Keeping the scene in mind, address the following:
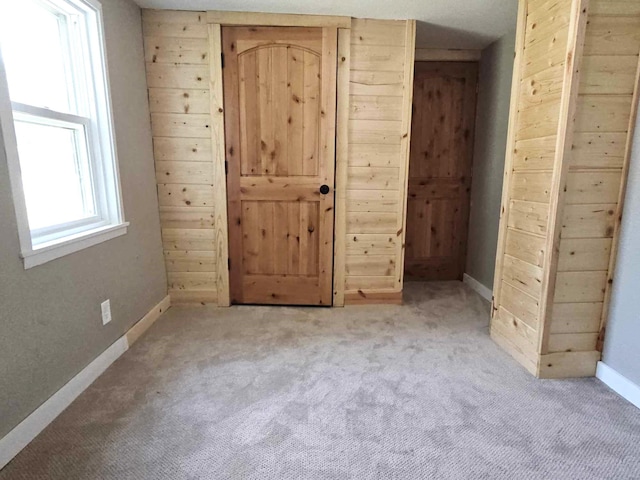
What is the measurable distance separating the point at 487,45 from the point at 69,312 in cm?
379

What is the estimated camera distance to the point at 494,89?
3.13m

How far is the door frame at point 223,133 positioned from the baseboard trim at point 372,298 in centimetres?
8

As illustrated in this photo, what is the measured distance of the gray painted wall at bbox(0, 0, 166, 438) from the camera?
143 cm

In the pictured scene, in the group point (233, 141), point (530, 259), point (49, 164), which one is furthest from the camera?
point (233, 141)

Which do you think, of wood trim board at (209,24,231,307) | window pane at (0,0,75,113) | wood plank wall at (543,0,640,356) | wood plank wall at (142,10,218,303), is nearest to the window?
window pane at (0,0,75,113)

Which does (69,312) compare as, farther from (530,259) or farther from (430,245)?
(430,245)

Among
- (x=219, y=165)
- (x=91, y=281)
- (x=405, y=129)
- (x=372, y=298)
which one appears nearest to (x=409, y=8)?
(x=405, y=129)

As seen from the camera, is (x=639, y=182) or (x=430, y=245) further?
(x=430, y=245)

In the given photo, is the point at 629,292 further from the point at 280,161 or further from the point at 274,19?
→ the point at 274,19

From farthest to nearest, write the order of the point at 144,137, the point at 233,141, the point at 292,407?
the point at 233,141 < the point at 144,137 < the point at 292,407

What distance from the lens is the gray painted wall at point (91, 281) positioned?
4.69ft

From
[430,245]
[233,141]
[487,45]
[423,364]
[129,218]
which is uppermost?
[487,45]

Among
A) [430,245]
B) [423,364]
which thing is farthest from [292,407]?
[430,245]

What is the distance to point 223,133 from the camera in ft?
9.05
